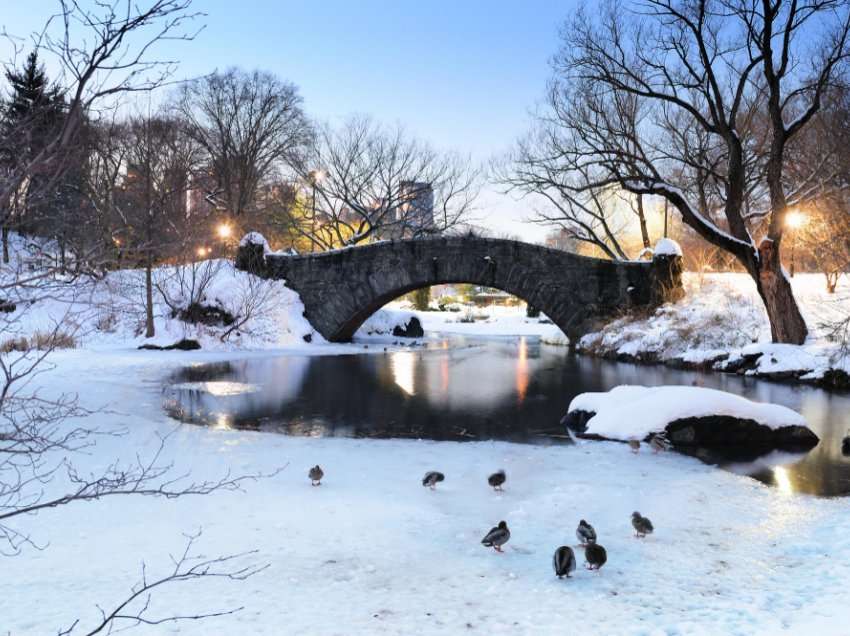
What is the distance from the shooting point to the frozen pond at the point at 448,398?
9.29m

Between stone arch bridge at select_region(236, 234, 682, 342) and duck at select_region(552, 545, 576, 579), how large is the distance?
62.7 ft

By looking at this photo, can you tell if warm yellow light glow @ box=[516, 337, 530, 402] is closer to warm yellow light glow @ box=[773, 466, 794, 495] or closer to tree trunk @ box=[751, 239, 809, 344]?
warm yellow light glow @ box=[773, 466, 794, 495]

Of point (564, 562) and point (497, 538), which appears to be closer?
point (564, 562)

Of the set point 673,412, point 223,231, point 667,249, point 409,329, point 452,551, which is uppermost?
point 223,231

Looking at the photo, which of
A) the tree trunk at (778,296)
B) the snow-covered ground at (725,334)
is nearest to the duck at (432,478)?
the snow-covered ground at (725,334)

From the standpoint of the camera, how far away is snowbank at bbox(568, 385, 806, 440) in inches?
362

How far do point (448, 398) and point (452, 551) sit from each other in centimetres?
829

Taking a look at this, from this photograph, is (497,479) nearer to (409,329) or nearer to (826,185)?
(826,185)

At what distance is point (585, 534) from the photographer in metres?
5.03

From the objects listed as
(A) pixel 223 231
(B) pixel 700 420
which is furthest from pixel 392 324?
(B) pixel 700 420

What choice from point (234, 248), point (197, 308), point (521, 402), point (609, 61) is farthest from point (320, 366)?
point (234, 248)

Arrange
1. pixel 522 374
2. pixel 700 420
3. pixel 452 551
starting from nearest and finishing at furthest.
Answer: pixel 452 551 → pixel 700 420 → pixel 522 374

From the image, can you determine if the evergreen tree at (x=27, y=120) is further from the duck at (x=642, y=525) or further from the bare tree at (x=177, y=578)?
the duck at (x=642, y=525)

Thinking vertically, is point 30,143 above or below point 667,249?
below
